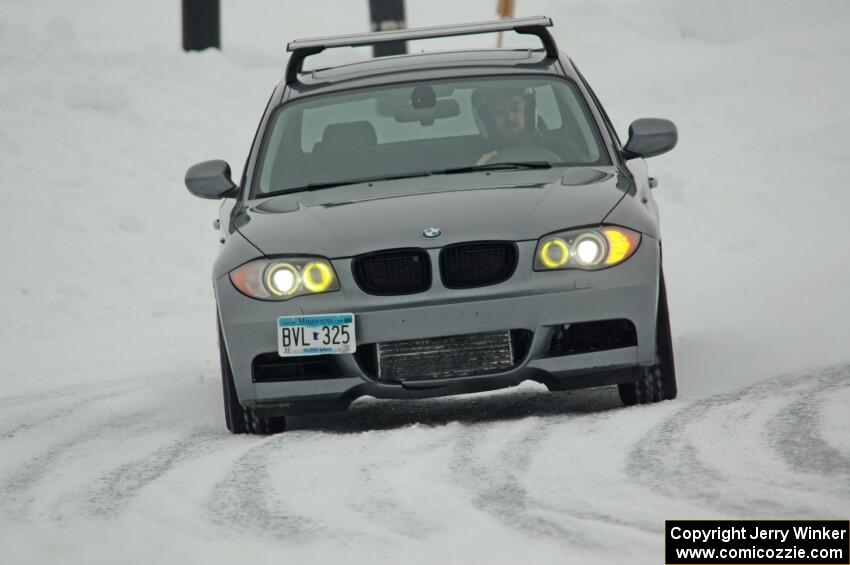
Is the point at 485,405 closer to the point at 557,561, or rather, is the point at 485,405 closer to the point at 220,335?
the point at 220,335

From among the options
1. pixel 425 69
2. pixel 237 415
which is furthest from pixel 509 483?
pixel 425 69

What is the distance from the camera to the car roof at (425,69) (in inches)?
325

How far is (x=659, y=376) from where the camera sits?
6973 millimetres

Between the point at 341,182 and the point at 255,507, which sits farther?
the point at 341,182

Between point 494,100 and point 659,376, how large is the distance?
1.78m

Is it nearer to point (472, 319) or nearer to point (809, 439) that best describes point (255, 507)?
point (472, 319)

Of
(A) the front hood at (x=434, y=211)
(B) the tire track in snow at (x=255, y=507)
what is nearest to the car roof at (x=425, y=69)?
(A) the front hood at (x=434, y=211)

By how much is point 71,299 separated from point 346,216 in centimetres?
733

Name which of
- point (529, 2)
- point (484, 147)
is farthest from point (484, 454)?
point (529, 2)

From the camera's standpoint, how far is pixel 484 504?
5207 mm

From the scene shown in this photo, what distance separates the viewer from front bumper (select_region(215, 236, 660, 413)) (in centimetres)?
653

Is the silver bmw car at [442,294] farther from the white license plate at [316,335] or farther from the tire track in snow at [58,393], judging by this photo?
the tire track in snow at [58,393]

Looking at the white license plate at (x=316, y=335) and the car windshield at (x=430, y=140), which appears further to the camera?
the car windshield at (x=430, y=140)

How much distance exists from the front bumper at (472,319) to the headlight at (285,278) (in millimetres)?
38
